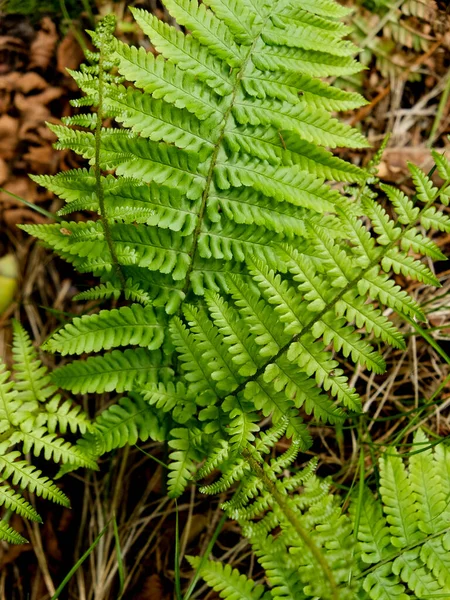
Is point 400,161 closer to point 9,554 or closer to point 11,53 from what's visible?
point 11,53

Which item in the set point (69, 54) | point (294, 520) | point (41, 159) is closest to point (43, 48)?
point (69, 54)

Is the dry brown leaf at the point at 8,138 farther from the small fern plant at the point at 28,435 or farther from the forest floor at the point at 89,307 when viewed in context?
the small fern plant at the point at 28,435

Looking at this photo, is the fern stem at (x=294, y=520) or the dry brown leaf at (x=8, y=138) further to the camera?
the dry brown leaf at (x=8, y=138)

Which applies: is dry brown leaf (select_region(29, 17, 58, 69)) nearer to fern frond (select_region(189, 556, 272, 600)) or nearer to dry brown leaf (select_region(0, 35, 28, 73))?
dry brown leaf (select_region(0, 35, 28, 73))

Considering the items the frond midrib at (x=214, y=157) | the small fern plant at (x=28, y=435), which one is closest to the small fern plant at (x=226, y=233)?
the frond midrib at (x=214, y=157)

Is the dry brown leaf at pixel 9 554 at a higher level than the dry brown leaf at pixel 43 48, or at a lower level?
lower

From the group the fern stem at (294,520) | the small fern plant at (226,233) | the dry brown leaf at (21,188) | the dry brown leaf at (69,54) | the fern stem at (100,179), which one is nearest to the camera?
the fern stem at (294,520)

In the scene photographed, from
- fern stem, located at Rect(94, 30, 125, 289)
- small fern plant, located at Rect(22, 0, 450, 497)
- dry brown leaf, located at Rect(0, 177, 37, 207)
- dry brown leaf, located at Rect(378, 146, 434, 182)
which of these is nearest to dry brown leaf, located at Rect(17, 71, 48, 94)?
dry brown leaf, located at Rect(0, 177, 37, 207)
